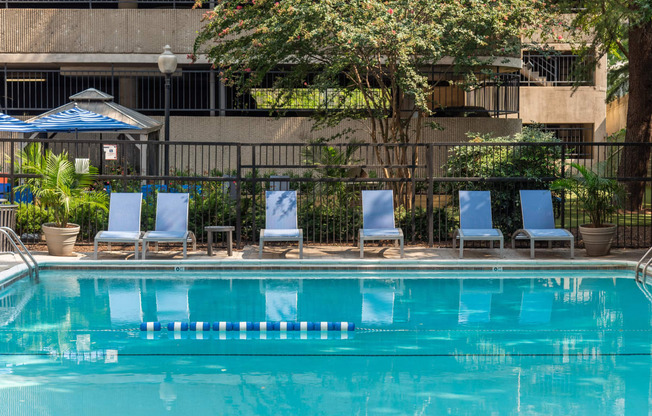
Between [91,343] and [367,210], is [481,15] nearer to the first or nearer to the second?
[367,210]

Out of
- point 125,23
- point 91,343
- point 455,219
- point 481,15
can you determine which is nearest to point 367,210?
point 455,219

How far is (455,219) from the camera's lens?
16.4 m

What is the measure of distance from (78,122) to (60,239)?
12.5 feet

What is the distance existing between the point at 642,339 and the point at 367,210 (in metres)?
6.10

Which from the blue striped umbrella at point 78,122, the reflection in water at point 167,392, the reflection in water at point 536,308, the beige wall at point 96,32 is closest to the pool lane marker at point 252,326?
the reflection in water at point 167,392

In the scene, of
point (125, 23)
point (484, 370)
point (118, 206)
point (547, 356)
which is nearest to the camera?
point (484, 370)

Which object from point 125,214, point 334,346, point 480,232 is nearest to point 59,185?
point 125,214

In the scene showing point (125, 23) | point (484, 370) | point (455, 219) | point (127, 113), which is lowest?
point (484, 370)

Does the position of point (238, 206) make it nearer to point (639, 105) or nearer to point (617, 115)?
point (639, 105)

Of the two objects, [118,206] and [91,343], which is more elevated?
[118,206]

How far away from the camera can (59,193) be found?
1420 centimetres

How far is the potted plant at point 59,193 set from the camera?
14141 mm

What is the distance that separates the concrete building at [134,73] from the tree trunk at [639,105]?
4002 mm

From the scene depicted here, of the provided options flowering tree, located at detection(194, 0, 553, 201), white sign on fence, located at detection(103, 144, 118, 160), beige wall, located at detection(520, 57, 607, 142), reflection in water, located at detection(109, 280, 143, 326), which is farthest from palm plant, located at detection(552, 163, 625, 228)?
beige wall, located at detection(520, 57, 607, 142)
